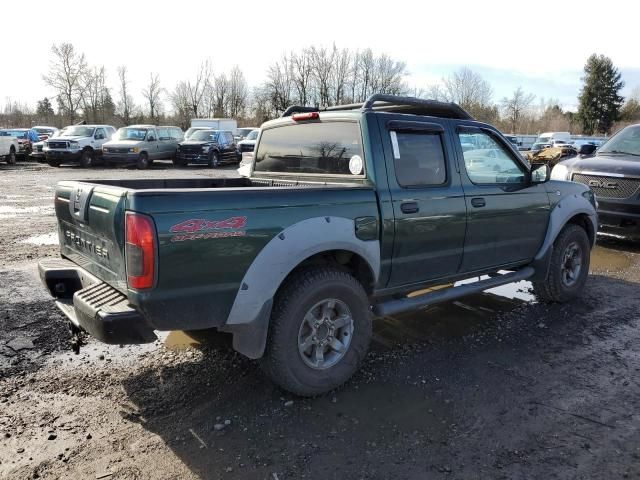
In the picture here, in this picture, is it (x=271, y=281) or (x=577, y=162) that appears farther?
(x=577, y=162)

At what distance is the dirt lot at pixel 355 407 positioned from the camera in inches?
110

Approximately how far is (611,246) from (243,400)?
7.54m

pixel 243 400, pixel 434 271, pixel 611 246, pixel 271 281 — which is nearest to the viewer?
pixel 271 281

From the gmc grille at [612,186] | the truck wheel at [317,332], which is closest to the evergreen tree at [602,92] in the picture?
the gmc grille at [612,186]

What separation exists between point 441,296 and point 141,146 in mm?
22317

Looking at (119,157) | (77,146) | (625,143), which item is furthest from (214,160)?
(625,143)

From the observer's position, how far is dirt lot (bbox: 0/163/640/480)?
110 inches

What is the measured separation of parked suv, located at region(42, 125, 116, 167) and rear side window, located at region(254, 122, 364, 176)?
22.6 meters

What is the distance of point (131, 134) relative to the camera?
2461 centimetres

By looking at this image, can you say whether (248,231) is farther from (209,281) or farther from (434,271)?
(434,271)

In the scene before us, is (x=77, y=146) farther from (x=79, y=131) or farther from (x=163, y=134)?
(x=163, y=134)

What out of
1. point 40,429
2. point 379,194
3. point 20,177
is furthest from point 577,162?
point 20,177

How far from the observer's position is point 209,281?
295 centimetres

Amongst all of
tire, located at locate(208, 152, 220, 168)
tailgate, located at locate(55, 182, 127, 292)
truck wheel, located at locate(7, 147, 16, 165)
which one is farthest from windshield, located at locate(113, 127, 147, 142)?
tailgate, located at locate(55, 182, 127, 292)
